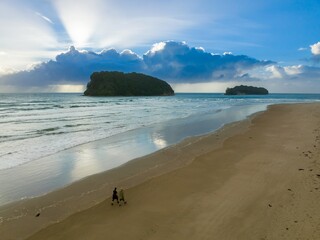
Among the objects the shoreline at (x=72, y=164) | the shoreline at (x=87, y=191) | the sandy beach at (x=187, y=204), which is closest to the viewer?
the sandy beach at (x=187, y=204)

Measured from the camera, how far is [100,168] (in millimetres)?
14938

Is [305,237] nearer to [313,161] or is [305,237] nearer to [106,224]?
[106,224]

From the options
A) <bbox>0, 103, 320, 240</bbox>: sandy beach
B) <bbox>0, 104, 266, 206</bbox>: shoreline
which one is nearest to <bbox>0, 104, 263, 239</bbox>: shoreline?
<bbox>0, 103, 320, 240</bbox>: sandy beach

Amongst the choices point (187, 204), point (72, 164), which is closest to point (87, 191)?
point (187, 204)

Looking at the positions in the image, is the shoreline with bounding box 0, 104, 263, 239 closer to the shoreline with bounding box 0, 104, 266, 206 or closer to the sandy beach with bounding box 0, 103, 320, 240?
the sandy beach with bounding box 0, 103, 320, 240

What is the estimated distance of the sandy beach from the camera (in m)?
7.80

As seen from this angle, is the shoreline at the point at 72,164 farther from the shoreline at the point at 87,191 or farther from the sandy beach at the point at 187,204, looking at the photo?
the sandy beach at the point at 187,204

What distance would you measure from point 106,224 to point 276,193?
5.95 m

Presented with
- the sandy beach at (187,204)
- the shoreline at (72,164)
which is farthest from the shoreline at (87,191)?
the shoreline at (72,164)

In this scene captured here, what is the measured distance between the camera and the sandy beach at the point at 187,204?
25.6 feet

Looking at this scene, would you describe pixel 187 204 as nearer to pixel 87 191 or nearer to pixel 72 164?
pixel 87 191

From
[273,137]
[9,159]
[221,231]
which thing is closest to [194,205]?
[221,231]

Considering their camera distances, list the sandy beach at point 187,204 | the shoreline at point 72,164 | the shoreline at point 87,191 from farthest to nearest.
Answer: the shoreline at point 72,164 < the shoreline at point 87,191 < the sandy beach at point 187,204

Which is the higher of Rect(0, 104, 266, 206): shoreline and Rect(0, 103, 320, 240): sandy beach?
Rect(0, 103, 320, 240): sandy beach
